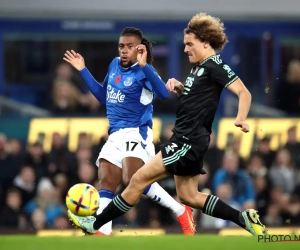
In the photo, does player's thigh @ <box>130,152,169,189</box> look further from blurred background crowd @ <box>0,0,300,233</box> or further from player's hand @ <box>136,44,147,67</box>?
blurred background crowd @ <box>0,0,300,233</box>

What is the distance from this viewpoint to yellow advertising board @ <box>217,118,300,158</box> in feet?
58.0

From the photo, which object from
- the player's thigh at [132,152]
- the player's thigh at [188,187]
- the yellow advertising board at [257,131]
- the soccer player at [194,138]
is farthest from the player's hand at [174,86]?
the yellow advertising board at [257,131]

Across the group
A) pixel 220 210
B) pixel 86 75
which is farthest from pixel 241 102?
pixel 86 75

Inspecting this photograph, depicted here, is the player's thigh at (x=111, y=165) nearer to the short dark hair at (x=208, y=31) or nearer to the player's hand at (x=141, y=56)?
the player's hand at (x=141, y=56)

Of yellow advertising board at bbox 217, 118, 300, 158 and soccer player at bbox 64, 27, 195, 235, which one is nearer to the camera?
soccer player at bbox 64, 27, 195, 235

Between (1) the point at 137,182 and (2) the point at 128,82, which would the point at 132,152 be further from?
(1) the point at 137,182

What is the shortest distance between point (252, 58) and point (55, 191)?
506 centimetres

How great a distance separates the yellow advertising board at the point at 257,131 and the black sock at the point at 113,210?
7.14 meters

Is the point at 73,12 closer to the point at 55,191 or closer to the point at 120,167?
the point at 55,191

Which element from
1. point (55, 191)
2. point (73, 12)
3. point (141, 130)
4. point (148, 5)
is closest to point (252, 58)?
point (148, 5)

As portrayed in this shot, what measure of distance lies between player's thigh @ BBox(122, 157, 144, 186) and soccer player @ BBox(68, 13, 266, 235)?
0.84 metres

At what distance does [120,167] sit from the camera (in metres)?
11.5

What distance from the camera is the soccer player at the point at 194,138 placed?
33.7 feet

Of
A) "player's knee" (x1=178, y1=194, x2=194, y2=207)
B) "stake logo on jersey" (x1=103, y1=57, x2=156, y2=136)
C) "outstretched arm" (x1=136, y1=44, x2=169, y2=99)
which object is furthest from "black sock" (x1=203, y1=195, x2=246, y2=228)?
"stake logo on jersey" (x1=103, y1=57, x2=156, y2=136)
